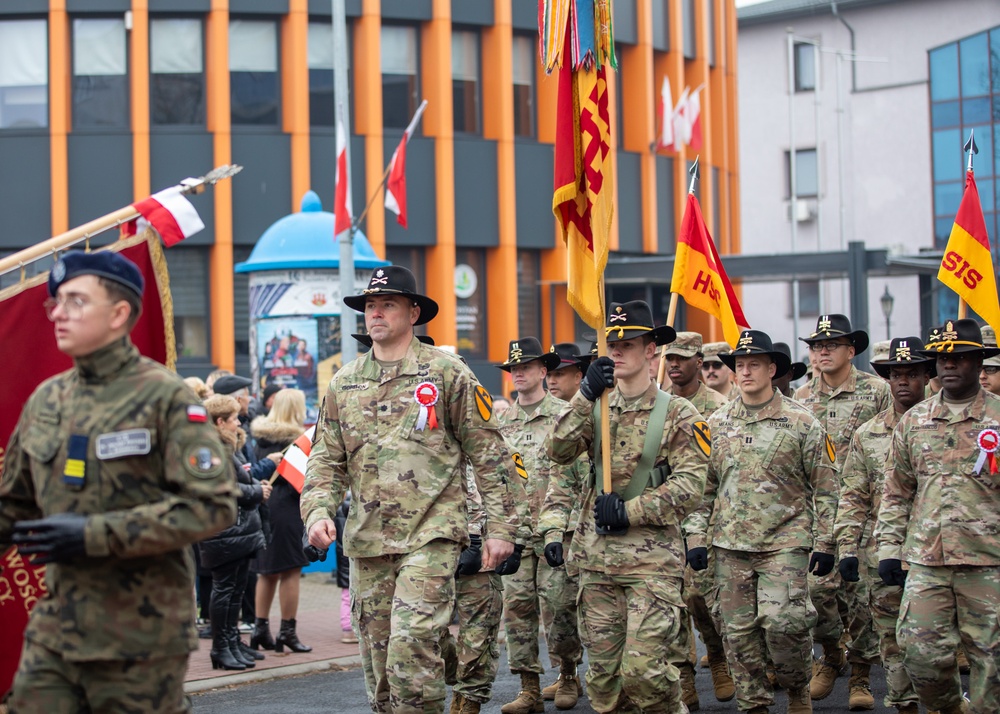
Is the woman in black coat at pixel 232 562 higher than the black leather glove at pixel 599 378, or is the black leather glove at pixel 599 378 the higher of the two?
the black leather glove at pixel 599 378

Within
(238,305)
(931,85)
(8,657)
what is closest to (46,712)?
(8,657)

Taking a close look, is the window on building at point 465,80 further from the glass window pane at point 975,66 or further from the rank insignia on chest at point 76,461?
the glass window pane at point 975,66

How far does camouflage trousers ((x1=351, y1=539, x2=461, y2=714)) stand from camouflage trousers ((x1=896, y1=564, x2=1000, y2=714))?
2566 millimetres

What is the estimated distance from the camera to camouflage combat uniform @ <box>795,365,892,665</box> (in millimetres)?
9570

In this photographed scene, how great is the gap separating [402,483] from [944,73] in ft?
154

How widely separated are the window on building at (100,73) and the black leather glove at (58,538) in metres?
24.6

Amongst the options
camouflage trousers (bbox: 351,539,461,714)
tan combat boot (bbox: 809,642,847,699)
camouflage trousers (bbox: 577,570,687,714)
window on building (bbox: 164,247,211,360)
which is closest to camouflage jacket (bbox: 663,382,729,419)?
tan combat boot (bbox: 809,642,847,699)

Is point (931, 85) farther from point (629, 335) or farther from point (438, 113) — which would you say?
point (629, 335)

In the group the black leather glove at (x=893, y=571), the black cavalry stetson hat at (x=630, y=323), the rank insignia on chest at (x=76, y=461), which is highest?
the black cavalry stetson hat at (x=630, y=323)

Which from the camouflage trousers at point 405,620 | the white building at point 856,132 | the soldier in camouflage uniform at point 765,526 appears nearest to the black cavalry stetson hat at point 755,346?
the soldier in camouflage uniform at point 765,526

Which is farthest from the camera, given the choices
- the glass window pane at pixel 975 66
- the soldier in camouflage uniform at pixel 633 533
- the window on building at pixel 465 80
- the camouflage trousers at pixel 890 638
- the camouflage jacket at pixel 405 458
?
the glass window pane at pixel 975 66

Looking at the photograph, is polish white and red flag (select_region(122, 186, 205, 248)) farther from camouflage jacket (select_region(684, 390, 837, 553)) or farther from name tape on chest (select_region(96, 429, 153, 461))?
camouflage jacket (select_region(684, 390, 837, 553))

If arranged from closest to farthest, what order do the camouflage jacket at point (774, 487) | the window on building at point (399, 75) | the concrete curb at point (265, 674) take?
1. the camouflage jacket at point (774, 487)
2. the concrete curb at point (265, 674)
3. the window on building at point (399, 75)

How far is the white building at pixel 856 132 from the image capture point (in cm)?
5044
